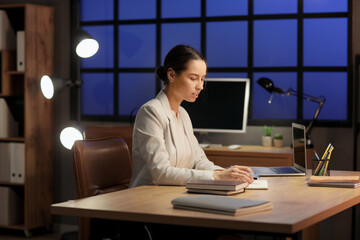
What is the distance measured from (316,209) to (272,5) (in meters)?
3.13

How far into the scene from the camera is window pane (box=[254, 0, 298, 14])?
4.94 meters

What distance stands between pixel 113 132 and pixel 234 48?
1.34 m

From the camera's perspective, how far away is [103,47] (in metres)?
5.60

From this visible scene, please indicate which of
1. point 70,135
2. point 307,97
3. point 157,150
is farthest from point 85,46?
point 157,150

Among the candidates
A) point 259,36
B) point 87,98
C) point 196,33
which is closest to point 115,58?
point 87,98

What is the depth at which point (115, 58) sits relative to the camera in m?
5.55

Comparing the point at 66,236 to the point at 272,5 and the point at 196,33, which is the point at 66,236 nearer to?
the point at 196,33

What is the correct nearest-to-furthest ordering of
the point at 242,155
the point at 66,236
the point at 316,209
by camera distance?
1. the point at 316,209
2. the point at 242,155
3. the point at 66,236

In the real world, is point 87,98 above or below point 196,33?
below

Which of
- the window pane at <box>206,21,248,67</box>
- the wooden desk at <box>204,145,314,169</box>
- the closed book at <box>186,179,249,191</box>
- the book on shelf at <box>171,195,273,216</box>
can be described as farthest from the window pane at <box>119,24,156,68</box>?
the book on shelf at <box>171,195,273,216</box>

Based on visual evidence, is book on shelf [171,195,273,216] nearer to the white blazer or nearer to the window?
the white blazer

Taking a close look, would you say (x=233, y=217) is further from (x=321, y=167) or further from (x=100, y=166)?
(x=321, y=167)

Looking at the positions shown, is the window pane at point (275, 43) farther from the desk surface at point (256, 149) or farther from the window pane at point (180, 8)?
the desk surface at point (256, 149)

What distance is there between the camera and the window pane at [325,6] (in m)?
4.78
